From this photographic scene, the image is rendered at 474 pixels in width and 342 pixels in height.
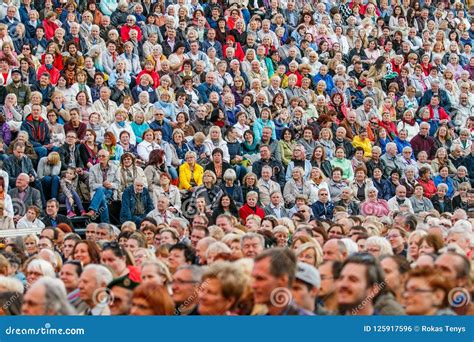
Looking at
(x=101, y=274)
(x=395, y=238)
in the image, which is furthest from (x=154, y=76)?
(x=101, y=274)

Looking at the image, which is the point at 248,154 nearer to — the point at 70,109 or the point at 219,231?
the point at 70,109

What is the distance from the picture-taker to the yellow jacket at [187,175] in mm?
21766

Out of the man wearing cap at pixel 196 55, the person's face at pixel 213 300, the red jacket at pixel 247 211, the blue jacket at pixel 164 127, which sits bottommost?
the person's face at pixel 213 300

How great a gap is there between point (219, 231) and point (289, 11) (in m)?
12.7

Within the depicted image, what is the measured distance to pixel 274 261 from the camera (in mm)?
11797

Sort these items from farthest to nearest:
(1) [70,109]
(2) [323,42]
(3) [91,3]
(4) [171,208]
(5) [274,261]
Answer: (2) [323,42], (3) [91,3], (1) [70,109], (4) [171,208], (5) [274,261]

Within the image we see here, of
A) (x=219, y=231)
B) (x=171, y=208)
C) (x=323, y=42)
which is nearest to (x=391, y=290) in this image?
(x=219, y=231)

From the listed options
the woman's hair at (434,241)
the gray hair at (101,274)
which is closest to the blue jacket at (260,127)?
the woman's hair at (434,241)

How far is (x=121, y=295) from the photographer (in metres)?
12.1

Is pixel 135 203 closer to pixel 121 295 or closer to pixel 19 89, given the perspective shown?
pixel 19 89

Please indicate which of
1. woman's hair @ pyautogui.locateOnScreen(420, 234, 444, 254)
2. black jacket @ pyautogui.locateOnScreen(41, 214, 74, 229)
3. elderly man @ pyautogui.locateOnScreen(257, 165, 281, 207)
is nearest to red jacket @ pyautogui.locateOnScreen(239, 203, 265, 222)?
elderly man @ pyautogui.locateOnScreen(257, 165, 281, 207)

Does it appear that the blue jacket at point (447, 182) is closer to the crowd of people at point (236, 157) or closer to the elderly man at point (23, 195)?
the crowd of people at point (236, 157)

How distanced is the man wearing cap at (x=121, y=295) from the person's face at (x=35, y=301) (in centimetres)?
71

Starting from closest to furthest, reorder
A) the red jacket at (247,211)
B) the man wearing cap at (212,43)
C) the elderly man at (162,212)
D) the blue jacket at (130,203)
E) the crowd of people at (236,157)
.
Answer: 1. the crowd of people at (236,157)
2. the elderly man at (162,212)
3. the blue jacket at (130,203)
4. the red jacket at (247,211)
5. the man wearing cap at (212,43)
